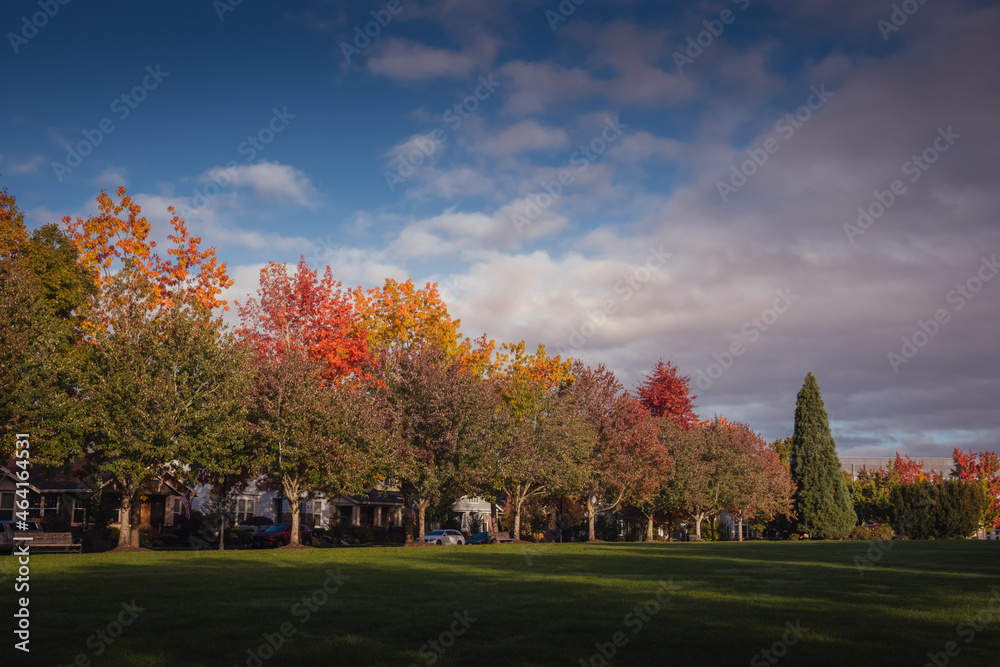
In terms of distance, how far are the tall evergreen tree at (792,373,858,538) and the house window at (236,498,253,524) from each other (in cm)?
5183

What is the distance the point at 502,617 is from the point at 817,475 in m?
70.9

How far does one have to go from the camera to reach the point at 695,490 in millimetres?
62750

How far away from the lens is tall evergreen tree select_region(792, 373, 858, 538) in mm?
73375

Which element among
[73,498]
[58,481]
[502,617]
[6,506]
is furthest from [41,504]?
[502,617]

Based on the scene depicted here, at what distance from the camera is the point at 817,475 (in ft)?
245

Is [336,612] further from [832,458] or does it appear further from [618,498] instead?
[832,458]

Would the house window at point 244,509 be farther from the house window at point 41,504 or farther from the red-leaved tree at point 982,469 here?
the red-leaved tree at point 982,469

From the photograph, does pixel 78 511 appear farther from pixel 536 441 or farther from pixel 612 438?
pixel 612 438

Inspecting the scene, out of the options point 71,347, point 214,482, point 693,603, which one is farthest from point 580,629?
point 214,482

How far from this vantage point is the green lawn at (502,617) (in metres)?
8.84

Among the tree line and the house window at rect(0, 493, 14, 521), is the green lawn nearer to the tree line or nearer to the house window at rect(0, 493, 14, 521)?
the tree line

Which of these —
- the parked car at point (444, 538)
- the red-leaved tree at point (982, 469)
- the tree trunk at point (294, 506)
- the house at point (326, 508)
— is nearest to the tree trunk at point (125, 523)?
the tree trunk at point (294, 506)

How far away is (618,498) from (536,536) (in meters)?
7.92

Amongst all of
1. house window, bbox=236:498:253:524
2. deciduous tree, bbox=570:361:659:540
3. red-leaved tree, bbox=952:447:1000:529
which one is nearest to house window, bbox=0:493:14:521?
house window, bbox=236:498:253:524
